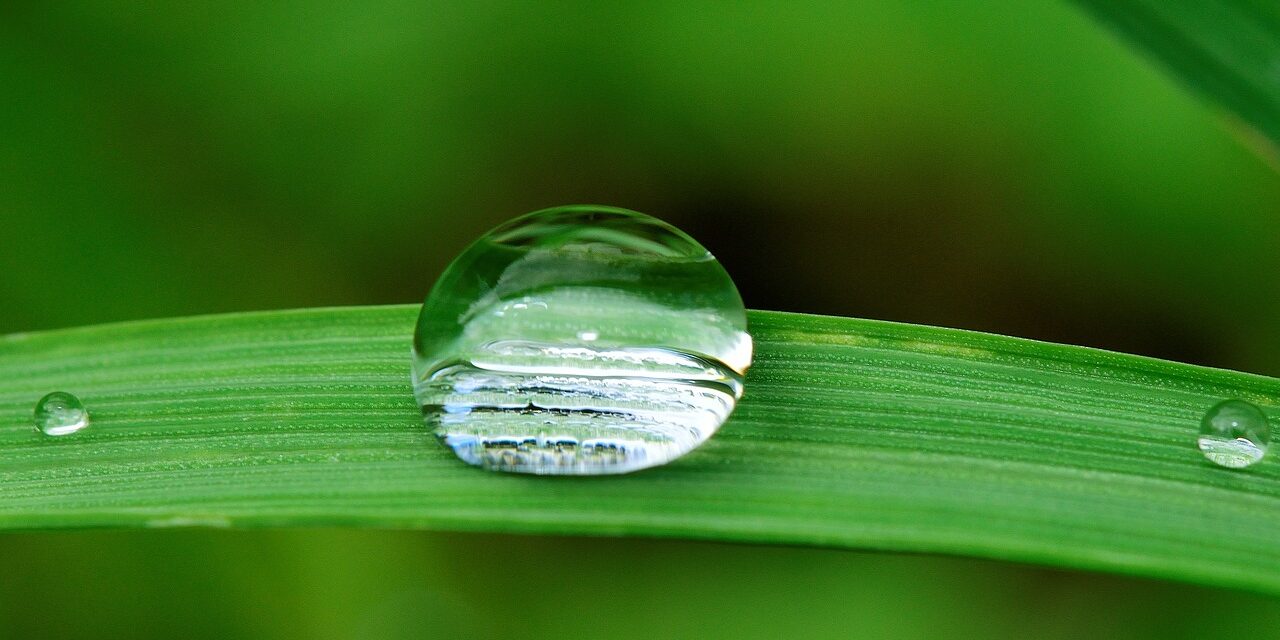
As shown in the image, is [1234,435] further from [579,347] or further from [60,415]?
[60,415]

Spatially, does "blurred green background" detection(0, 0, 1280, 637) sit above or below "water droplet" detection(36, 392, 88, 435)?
above

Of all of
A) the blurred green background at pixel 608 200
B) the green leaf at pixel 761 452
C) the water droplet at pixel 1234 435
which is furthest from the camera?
the blurred green background at pixel 608 200

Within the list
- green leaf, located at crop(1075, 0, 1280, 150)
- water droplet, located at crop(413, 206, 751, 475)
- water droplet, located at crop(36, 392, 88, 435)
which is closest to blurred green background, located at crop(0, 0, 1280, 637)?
water droplet, located at crop(36, 392, 88, 435)

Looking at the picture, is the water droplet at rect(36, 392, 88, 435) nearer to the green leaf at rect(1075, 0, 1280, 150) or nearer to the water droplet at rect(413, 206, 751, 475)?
the water droplet at rect(413, 206, 751, 475)

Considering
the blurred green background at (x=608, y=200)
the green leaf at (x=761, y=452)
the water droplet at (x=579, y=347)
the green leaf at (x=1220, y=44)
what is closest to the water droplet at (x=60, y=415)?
the green leaf at (x=761, y=452)

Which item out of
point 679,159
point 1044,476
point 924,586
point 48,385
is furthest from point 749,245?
point 48,385

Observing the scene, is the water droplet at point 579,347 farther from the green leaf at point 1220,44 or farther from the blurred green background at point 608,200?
the blurred green background at point 608,200
